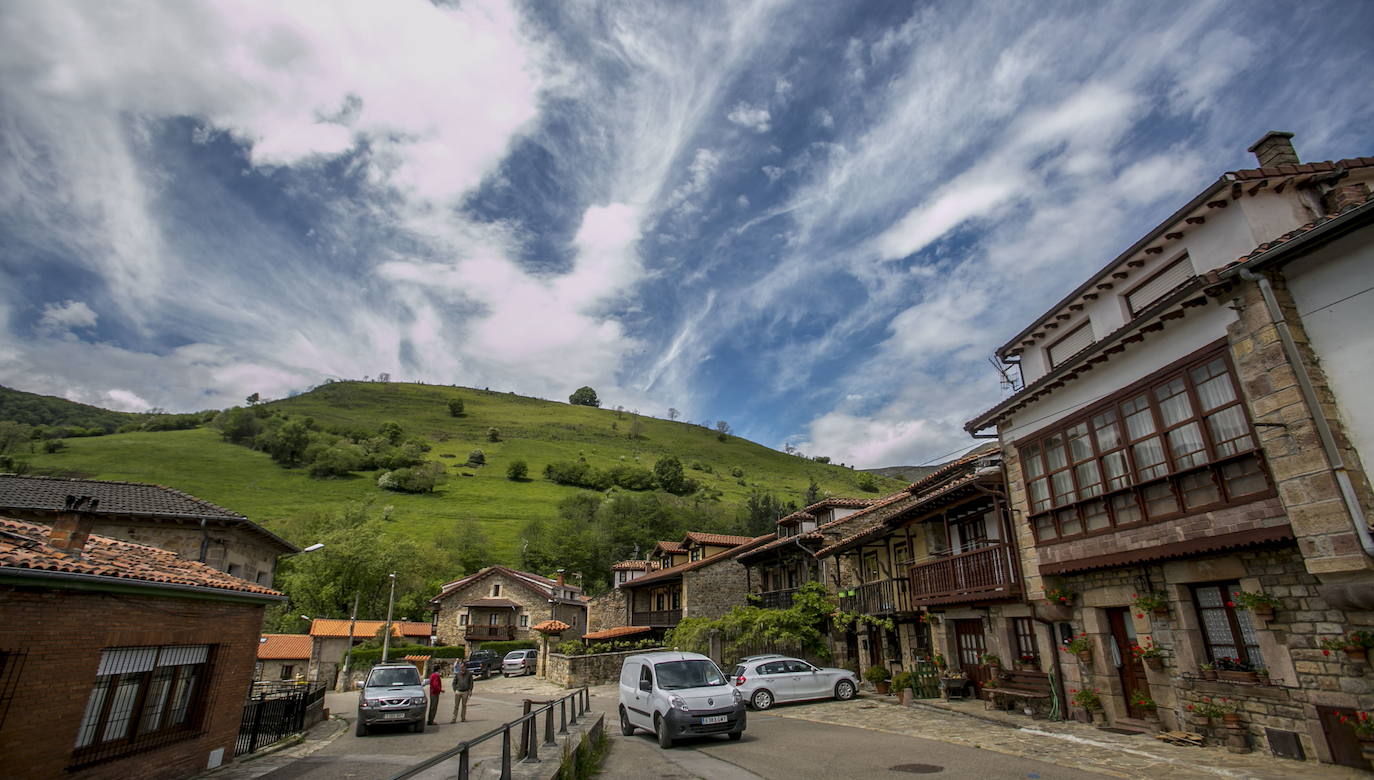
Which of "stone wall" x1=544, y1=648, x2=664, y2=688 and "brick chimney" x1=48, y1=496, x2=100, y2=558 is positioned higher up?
"brick chimney" x1=48, y1=496, x2=100, y2=558

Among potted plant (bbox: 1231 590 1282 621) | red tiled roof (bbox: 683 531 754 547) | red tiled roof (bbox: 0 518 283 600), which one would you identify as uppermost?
red tiled roof (bbox: 683 531 754 547)

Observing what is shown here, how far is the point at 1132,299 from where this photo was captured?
13.3 metres

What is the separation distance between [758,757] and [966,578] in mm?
8961

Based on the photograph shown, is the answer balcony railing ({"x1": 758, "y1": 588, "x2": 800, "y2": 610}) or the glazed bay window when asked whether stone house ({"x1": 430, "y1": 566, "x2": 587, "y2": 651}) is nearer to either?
balcony railing ({"x1": 758, "y1": 588, "x2": 800, "y2": 610})

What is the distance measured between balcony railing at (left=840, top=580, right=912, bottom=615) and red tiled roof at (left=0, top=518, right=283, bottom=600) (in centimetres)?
1817

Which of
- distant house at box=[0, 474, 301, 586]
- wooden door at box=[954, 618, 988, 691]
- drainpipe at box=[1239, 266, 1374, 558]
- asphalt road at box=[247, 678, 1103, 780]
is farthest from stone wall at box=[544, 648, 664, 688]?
drainpipe at box=[1239, 266, 1374, 558]

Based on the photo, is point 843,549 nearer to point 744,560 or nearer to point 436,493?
point 744,560

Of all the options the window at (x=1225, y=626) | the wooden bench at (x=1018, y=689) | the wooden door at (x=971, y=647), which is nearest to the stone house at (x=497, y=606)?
the wooden door at (x=971, y=647)

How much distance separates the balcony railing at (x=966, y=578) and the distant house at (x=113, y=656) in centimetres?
1694

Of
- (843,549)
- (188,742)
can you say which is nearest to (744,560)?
(843,549)

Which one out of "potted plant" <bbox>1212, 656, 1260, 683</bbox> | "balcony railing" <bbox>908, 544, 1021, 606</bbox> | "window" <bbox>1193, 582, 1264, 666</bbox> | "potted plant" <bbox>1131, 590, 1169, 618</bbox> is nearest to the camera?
"potted plant" <bbox>1212, 656, 1260, 683</bbox>

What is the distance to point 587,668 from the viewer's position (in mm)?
31531

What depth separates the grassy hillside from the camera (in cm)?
7381

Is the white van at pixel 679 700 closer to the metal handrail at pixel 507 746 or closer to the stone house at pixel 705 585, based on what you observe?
the metal handrail at pixel 507 746
